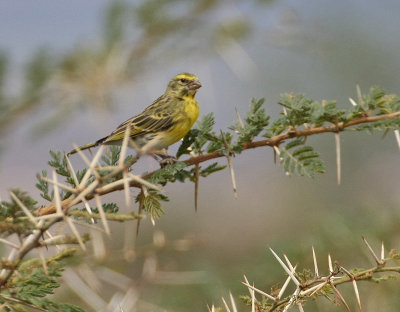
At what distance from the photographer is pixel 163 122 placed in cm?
521

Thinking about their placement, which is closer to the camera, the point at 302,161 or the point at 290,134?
the point at 302,161

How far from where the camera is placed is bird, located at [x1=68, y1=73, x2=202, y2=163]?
4887 mm

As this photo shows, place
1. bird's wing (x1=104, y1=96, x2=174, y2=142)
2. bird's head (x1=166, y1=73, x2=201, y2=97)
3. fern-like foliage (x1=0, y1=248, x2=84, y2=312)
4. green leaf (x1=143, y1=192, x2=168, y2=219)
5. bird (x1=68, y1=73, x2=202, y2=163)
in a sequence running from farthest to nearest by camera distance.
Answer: bird's head (x1=166, y1=73, x2=201, y2=97) → bird's wing (x1=104, y1=96, x2=174, y2=142) → bird (x1=68, y1=73, x2=202, y2=163) → green leaf (x1=143, y1=192, x2=168, y2=219) → fern-like foliage (x1=0, y1=248, x2=84, y2=312)

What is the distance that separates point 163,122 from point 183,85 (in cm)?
129

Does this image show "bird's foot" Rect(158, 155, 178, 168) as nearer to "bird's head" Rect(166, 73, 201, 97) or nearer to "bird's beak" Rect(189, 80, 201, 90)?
"bird's head" Rect(166, 73, 201, 97)

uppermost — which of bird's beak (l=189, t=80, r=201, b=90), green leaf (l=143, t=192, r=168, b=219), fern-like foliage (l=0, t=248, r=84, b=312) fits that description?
bird's beak (l=189, t=80, r=201, b=90)

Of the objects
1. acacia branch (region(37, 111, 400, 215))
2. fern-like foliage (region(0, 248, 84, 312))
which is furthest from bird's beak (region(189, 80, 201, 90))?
fern-like foliage (region(0, 248, 84, 312))

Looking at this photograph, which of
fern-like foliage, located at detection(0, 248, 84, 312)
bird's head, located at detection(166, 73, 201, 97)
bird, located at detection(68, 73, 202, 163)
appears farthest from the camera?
bird's head, located at detection(166, 73, 201, 97)

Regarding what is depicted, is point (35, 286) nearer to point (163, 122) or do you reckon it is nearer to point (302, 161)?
point (302, 161)

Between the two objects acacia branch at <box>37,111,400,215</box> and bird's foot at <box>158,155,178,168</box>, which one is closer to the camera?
acacia branch at <box>37,111,400,215</box>

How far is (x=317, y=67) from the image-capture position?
14.2 meters

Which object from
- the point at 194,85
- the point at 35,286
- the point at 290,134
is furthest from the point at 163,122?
the point at 35,286

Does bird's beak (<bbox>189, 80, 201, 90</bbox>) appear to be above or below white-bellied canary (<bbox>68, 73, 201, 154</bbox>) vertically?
above

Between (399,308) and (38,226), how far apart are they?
2.84 m
